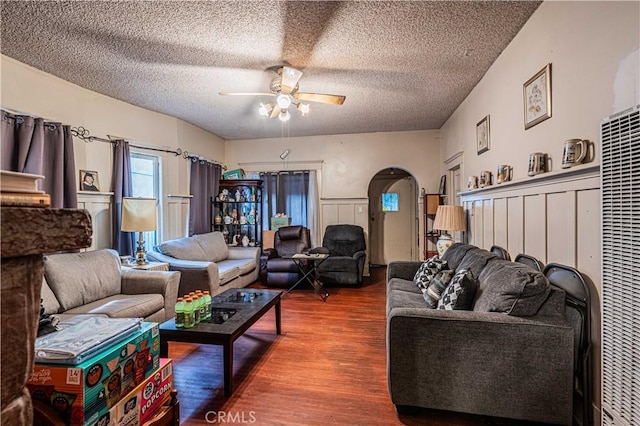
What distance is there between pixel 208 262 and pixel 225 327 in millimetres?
1814

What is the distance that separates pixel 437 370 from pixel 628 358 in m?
0.85

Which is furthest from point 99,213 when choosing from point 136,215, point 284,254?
point 284,254

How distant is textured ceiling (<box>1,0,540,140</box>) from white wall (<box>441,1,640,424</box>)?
0.30 metres

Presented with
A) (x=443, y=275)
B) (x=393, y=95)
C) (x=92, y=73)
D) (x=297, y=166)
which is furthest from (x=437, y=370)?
(x=297, y=166)

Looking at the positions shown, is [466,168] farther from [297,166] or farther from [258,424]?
[258,424]

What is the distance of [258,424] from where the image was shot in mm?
1836

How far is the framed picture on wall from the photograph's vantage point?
1.99 metres

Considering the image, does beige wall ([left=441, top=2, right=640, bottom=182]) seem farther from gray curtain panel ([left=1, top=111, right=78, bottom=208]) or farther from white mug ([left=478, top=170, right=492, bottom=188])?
gray curtain panel ([left=1, top=111, right=78, bottom=208])

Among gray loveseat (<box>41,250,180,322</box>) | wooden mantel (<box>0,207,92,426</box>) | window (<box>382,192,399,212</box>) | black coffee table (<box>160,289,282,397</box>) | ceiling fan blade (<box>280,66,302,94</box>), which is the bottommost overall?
black coffee table (<box>160,289,282,397</box>)

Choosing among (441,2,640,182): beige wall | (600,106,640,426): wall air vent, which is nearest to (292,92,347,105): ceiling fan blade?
(441,2,640,182): beige wall

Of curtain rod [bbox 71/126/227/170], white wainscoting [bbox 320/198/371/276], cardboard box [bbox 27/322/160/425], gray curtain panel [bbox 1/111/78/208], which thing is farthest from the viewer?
white wainscoting [bbox 320/198/371/276]

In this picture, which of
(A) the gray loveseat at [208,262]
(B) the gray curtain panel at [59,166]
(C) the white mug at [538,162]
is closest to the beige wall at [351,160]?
(A) the gray loveseat at [208,262]

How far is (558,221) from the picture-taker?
1896mm

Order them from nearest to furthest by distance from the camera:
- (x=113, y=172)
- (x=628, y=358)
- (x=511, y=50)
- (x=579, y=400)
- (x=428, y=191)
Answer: (x=628, y=358)
(x=579, y=400)
(x=511, y=50)
(x=113, y=172)
(x=428, y=191)
